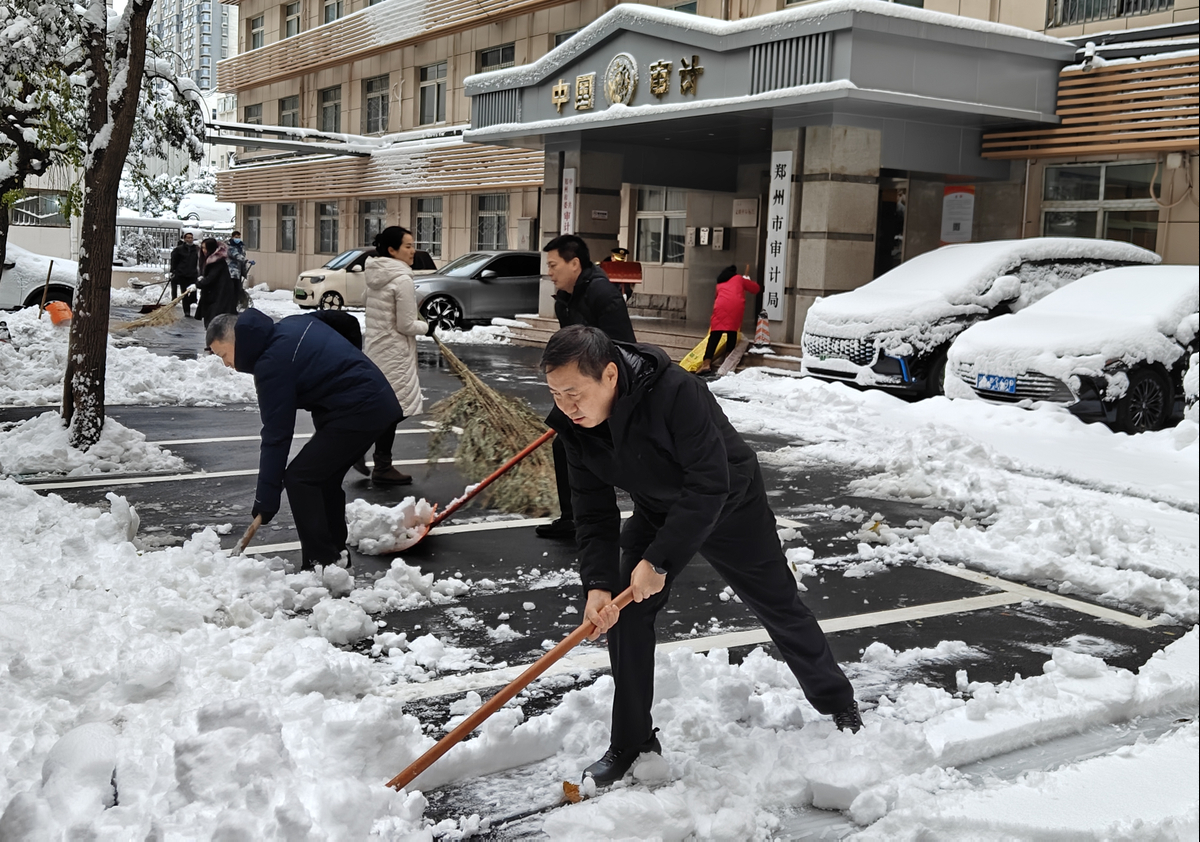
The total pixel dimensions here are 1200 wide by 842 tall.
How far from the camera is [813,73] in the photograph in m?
14.9

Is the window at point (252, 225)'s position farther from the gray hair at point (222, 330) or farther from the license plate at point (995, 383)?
the gray hair at point (222, 330)

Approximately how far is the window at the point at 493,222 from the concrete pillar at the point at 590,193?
6827 mm

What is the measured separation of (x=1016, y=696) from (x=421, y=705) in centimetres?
214

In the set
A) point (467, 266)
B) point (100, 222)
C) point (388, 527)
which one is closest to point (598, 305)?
point (388, 527)

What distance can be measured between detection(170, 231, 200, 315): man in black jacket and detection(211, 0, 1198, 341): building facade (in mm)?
5891

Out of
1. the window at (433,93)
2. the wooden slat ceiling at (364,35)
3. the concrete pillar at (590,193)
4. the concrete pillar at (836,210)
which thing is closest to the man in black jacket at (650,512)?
the concrete pillar at (836,210)

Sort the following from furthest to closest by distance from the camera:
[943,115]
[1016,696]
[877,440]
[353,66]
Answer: [353,66] → [943,115] → [877,440] → [1016,696]

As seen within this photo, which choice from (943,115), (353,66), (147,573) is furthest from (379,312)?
(353,66)

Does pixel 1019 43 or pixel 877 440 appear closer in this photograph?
pixel 877 440

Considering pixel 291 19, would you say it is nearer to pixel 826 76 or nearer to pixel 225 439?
pixel 826 76

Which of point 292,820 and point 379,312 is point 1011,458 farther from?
point 292,820

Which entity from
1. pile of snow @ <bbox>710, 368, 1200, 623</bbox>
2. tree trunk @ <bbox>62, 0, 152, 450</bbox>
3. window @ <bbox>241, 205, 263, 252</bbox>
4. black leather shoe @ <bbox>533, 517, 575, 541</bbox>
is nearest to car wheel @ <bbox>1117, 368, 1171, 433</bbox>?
pile of snow @ <bbox>710, 368, 1200, 623</bbox>

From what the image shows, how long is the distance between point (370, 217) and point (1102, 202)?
22.8 metres

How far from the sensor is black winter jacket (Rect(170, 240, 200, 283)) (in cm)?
2291
